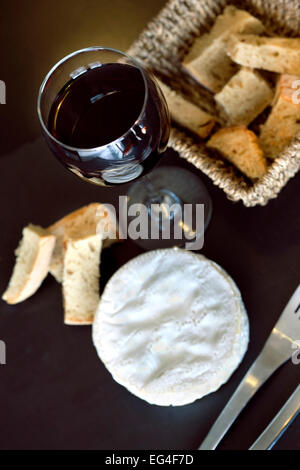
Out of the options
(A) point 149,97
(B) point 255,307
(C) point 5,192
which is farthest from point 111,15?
(B) point 255,307

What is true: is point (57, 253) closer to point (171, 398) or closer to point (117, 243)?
point (117, 243)

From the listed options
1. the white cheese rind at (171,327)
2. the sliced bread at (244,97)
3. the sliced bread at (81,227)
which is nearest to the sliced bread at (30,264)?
the sliced bread at (81,227)

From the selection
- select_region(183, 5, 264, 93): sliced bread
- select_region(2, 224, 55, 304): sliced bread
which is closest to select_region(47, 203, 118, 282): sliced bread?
select_region(2, 224, 55, 304): sliced bread

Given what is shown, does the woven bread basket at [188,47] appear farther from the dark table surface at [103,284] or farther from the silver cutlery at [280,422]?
the silver cutlery at [280,422]

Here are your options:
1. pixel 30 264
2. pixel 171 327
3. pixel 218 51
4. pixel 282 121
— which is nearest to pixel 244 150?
pixel 282 121

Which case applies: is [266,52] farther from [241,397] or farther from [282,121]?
[241,397]

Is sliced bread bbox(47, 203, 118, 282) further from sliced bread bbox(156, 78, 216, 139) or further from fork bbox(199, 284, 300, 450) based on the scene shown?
fork bbox(199, 284, 300, 450)
